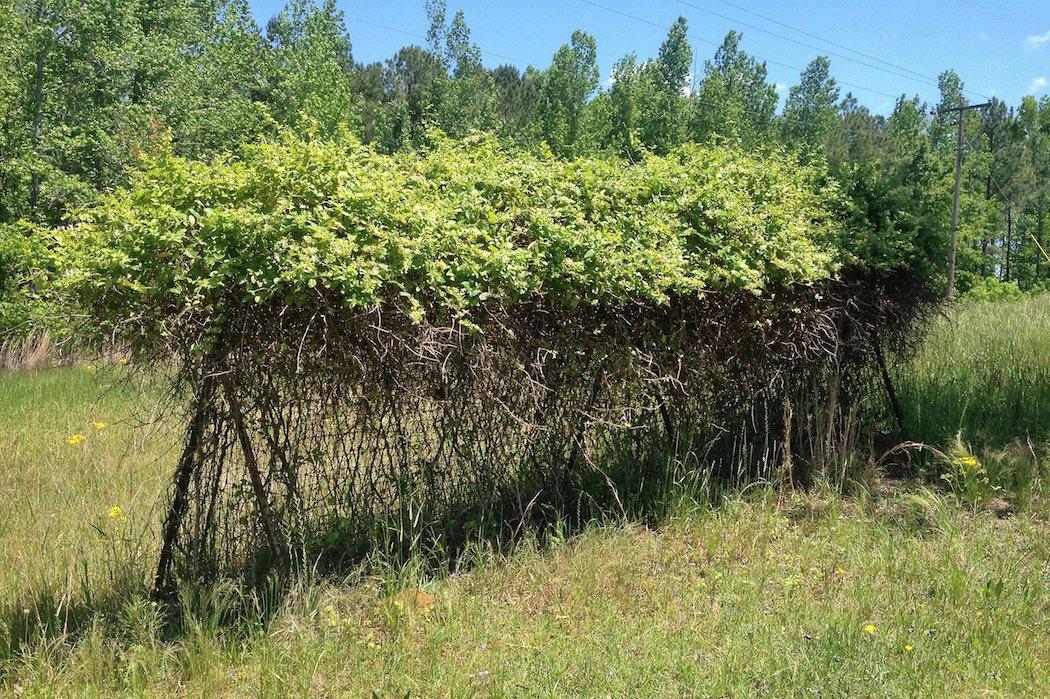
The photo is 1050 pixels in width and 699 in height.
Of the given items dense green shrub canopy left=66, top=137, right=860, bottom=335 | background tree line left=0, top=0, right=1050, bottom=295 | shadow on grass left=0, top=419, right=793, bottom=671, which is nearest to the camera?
dense green shrub canopy left=66, top=137, right=860, bottom=335

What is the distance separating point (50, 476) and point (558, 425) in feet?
14.7

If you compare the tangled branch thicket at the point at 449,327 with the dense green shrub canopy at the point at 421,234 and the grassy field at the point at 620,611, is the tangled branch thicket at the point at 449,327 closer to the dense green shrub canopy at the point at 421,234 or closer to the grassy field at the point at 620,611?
the dense green shrub canopy at the point at 421,234

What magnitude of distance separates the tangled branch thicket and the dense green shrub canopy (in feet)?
0.04

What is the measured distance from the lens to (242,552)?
4.34m

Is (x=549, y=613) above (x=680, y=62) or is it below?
below

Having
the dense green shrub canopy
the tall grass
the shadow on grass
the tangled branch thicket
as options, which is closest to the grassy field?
the shadow on grass

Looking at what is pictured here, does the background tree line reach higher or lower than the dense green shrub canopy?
higher

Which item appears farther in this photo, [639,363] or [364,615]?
[639,363]

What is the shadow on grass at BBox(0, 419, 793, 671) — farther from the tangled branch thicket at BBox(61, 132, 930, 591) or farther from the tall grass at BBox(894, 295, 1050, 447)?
the tall grass at BBox(894, 295, 1050, 447)

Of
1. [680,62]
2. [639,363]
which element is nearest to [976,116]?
[680,62]

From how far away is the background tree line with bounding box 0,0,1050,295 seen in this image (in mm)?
6906

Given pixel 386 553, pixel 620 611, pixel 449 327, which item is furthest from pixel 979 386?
pixel 386 553

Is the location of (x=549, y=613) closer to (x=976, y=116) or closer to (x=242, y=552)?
(x=242, y=552)

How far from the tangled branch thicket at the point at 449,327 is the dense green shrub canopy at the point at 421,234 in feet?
0.04
